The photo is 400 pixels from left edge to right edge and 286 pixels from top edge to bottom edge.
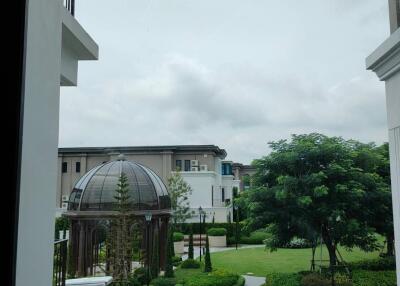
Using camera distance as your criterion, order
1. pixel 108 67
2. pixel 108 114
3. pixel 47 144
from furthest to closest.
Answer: pixel 108 114 < pixel 108 67 < pixel 47 144

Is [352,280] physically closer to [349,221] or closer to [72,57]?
[349,221]

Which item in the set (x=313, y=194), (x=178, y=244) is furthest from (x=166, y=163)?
(x=313, y=194)

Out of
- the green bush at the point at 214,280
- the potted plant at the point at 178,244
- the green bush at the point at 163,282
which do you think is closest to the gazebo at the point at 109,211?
the green bush at the point at 163,282

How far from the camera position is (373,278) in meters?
9.45

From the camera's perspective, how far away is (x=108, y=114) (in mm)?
15758

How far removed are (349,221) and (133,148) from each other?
17.0 meters

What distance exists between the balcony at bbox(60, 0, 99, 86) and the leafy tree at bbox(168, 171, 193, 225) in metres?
18.8

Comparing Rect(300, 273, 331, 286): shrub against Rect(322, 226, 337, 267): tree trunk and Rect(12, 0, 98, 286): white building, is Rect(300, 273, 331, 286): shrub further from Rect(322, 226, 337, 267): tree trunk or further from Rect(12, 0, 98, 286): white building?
Rect(12, 0, 98, 286): white building

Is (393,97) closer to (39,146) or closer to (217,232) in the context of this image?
(39,146)

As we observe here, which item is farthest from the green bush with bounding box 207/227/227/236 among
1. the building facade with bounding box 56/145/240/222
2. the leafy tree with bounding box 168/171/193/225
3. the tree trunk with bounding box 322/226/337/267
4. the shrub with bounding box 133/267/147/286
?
the tree trunk with bounding box 322/226/337/267

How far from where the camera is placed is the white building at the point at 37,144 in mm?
1083

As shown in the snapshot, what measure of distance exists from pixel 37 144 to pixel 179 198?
20789mm

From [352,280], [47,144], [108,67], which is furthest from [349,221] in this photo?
[47,144]

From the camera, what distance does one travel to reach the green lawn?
13523 mm
